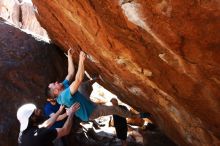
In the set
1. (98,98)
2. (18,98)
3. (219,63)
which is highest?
(219,63)

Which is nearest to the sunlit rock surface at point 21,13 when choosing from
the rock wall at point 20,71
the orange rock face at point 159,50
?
the rock wall at point 20,71

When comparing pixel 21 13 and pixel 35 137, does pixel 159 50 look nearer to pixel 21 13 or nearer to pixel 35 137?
pixel 35 137

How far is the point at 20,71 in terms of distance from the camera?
7.77 metres

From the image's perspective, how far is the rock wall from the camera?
6934 mm

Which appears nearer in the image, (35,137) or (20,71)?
(35,137)

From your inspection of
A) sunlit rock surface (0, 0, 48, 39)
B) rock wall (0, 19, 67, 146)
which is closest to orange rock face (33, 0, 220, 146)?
rock wall (0, 19, 67, 146)

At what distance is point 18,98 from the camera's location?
24.0 ft

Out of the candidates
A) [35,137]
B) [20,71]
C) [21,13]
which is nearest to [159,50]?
[35,137]

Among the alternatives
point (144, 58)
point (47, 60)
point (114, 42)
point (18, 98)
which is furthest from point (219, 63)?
point (47, 60)

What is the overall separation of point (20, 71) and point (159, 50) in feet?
13.9

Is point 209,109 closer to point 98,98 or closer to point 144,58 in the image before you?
point 144,58

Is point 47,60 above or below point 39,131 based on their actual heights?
above

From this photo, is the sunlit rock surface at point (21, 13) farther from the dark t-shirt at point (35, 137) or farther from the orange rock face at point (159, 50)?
the dark t-shirt at point (35, 137)

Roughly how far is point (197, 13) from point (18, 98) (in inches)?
190
